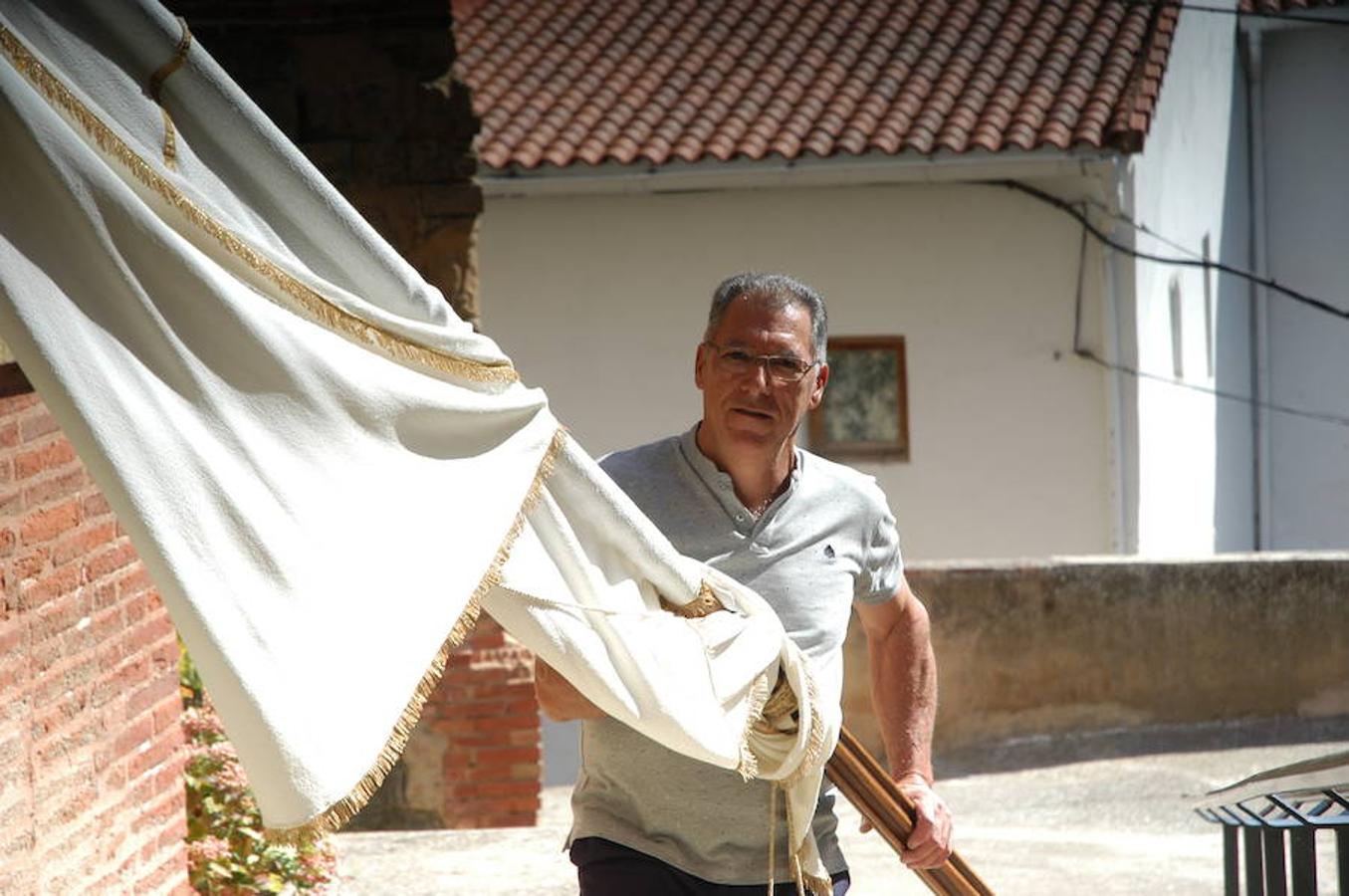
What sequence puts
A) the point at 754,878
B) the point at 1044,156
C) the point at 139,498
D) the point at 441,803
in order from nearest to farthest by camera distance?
the point at 139,498
the point at 754,878
the point at 441,803
the point at 1044,156

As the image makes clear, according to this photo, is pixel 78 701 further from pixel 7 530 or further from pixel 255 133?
pixel 255 133

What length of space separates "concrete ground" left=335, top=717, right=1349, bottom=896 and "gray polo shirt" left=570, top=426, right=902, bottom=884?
2.39m

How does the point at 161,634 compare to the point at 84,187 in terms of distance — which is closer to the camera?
the point at 84,187

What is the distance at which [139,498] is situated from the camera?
6.75 feet

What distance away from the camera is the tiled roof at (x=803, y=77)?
1460 cm

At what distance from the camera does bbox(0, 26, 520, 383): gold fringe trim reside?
6.81 ft

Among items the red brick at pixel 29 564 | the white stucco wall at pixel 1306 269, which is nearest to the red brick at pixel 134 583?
the red brick at pixel 29 564

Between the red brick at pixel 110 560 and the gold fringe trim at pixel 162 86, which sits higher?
the gold fringe trim at pixel 162 86

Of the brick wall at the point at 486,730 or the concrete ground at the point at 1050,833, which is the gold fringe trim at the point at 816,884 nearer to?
the concrete ground at the point at 1050,833

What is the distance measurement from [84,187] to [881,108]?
1332 cm

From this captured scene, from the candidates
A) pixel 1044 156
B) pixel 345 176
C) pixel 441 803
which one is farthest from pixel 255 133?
pixel 1044 156

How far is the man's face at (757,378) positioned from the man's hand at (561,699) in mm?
552

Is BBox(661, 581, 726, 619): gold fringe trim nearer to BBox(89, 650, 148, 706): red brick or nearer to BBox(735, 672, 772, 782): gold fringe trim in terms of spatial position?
BBox(735, 672, 772, 782): gold fringe trim

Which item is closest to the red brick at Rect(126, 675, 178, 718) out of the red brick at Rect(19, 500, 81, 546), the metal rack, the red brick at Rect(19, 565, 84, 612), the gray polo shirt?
the red brick at Rect(19, 565, 84, 612)
